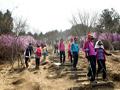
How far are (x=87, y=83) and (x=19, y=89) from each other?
3753 mm

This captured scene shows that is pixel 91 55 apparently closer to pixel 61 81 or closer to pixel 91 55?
pixel 91 55

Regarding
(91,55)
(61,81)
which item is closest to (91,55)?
(91,55)

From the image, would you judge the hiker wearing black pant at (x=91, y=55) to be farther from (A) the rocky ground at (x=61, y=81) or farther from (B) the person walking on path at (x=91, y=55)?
(A) the rocky ground at (x=61, y=81)

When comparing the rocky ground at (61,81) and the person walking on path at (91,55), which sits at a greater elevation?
the person walking on path at (91,55)

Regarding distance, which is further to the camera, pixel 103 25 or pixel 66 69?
pixel 103 25

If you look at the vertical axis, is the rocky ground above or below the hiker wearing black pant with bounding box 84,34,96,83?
below

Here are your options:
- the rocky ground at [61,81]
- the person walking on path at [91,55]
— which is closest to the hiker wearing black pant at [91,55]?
the person walking on path at [91,55]

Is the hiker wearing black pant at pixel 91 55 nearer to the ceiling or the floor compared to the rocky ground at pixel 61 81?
nearer to the ceiling

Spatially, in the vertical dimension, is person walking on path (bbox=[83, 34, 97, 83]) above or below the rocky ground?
above

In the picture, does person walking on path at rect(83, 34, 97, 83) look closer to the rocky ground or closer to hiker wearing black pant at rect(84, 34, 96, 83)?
hiker wearing black pant at rect(84, 34, 96, 83)

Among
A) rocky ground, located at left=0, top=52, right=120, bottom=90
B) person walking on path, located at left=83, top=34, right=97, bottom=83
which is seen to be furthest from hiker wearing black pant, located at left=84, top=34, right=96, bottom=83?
rocky ground, located at left=0, top=52, right=120, bottom=90

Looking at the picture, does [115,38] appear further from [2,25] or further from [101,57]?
[101,57]

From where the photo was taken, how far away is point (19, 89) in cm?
1691

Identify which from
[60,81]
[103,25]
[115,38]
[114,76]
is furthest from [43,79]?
[103,25]
